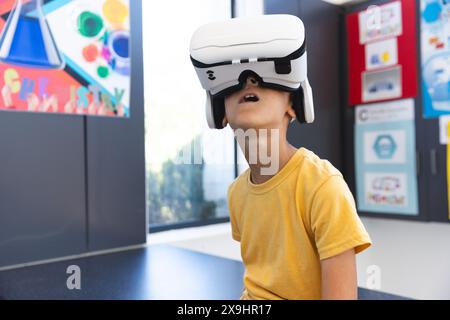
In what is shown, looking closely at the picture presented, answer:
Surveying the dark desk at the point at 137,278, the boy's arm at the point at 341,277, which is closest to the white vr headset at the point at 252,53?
the boy's arm at the point at 341,277

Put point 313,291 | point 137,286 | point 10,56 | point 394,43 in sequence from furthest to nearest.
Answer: point 394,43
point 10,56
point 137,286
point 313,291

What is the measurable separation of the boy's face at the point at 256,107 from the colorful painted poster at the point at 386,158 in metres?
Result: 1.70

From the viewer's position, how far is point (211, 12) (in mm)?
1807

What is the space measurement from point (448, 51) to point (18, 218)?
190cm

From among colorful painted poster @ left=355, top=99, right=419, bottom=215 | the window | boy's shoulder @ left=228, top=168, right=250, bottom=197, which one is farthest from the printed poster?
boy's shoulder @ left=228, top=168, right=250, bottom=197

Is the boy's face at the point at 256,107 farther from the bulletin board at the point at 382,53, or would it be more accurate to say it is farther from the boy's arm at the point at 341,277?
the bulletin board at the point at 382,53

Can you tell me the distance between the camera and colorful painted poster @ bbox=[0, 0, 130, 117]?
1.25m

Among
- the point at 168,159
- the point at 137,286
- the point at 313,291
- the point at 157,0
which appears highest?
the point at 157,0

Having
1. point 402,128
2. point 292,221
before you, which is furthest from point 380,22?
point 292,221

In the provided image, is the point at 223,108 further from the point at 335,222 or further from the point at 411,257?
the point at 411,257

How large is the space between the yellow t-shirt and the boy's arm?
10mm

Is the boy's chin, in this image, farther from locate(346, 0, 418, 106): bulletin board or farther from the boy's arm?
locate(346, 0, 418, 106): bulletin board
